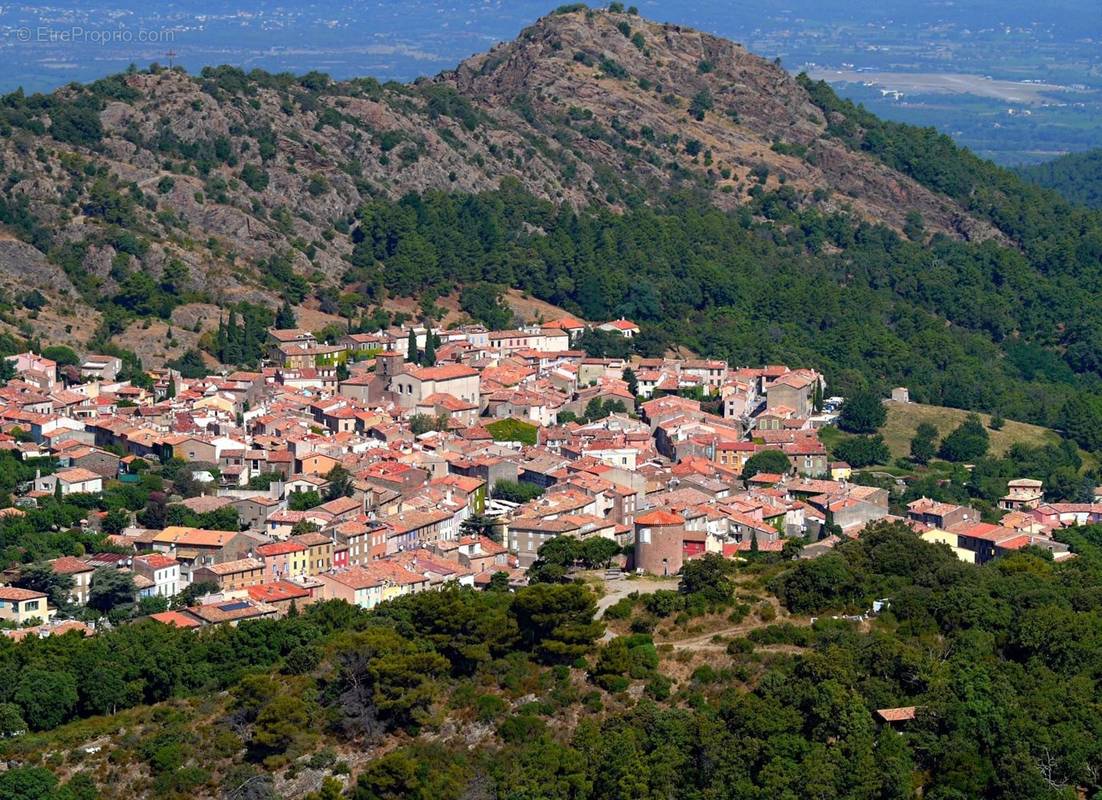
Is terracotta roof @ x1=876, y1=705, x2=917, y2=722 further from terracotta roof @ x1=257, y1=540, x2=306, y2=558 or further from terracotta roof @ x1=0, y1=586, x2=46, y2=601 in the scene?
terracotta roof @ x1=0, y1=586, x2=46, y2=601

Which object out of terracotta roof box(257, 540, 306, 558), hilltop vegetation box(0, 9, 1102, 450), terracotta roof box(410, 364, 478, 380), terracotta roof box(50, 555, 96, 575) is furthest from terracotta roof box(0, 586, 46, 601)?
hilltop vegetation box(0, 9, 1102, 450)

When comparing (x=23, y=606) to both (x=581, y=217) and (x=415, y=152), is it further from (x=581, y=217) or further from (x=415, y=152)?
(x=415, y=152)

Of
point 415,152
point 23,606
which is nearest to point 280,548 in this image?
point 23,606

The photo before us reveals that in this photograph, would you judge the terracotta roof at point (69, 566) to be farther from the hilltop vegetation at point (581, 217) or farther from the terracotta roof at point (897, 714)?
the hilltop vegetation at point (581, 217)

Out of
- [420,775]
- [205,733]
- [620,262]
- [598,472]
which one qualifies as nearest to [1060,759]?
[420,775]

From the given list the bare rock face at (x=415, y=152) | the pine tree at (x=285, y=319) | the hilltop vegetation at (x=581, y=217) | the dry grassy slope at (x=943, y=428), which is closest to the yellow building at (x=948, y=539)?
the dry grassy slope at (x=943, y=428)
